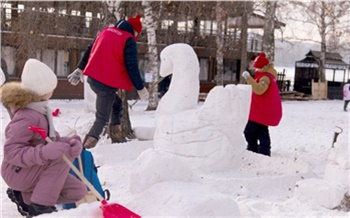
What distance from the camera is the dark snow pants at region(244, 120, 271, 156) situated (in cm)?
689

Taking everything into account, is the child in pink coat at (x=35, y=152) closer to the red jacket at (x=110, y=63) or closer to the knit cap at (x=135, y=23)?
the red jacket at (x=110, y=63)

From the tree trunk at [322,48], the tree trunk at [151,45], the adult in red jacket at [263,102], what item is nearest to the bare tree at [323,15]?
the tree trunk at [322,48]

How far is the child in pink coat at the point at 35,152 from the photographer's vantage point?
3.23 metres

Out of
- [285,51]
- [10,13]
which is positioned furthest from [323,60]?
[10,13]

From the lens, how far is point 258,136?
7000mm

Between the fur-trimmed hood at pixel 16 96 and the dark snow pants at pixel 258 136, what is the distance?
402 centimetres

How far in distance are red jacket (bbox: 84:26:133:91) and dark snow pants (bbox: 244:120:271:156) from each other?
6.98 feet

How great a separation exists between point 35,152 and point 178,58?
113 inches

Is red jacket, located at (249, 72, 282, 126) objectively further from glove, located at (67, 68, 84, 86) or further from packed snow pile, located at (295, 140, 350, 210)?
glove, located at (67, 68, 84, 86)

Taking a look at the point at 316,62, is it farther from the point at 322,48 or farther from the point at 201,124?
the point at 201,124

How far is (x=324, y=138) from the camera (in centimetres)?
1045

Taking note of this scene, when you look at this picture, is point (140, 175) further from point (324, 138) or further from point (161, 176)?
point (324, 138)

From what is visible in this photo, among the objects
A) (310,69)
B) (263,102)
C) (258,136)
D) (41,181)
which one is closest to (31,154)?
(41,181)

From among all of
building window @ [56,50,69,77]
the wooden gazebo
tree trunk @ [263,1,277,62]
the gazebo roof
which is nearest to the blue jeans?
tree trunk @ [263,1,277,62]
